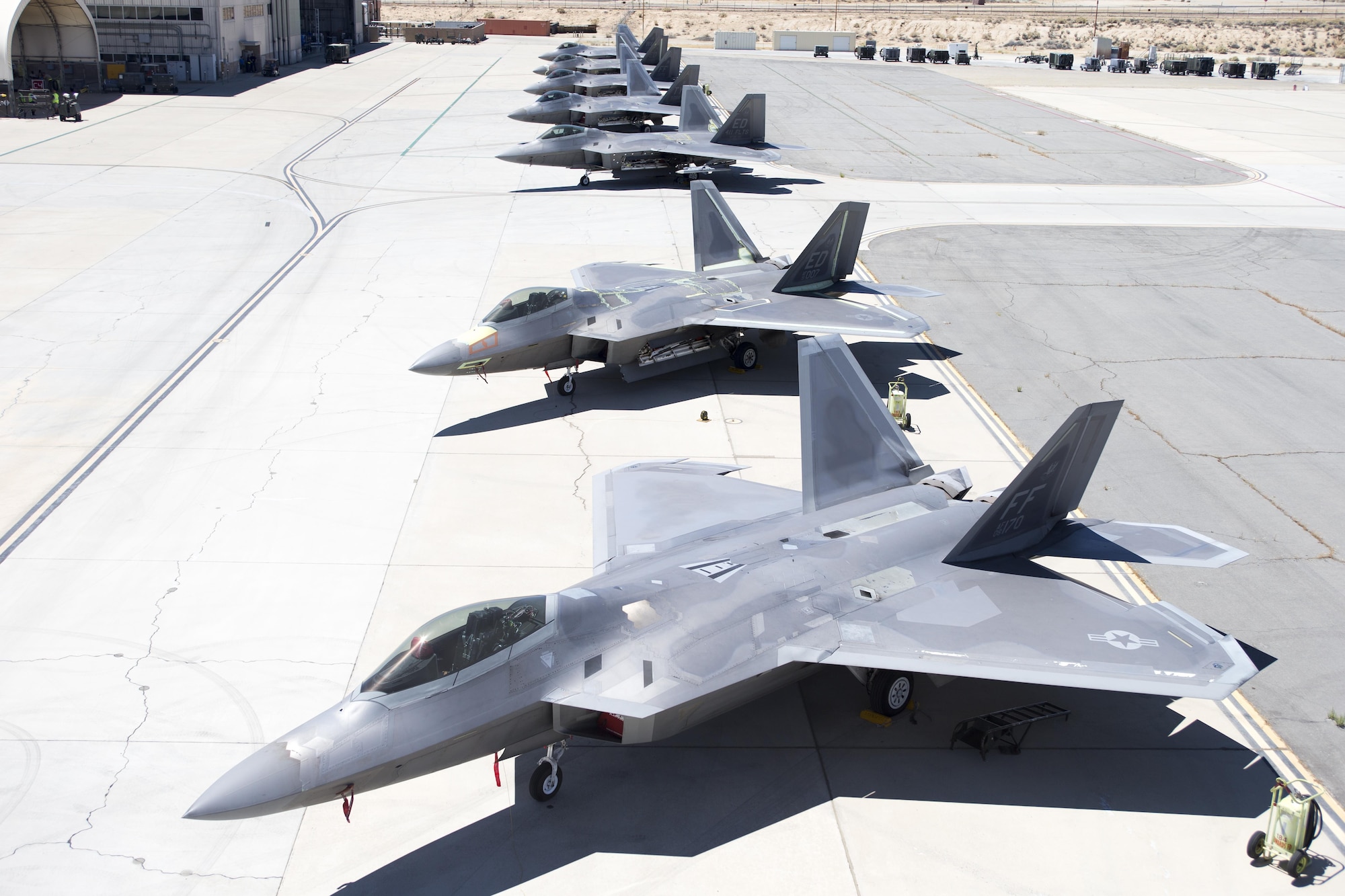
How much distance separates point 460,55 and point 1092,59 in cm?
5100

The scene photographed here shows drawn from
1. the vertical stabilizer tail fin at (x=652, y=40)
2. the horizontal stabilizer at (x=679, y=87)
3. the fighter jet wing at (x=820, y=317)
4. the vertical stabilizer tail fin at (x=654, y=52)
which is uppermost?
the vertical stabilizer tail fin at (x=652, y=40)

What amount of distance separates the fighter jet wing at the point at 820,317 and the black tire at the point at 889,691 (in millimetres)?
9628

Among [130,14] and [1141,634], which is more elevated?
[130,14]

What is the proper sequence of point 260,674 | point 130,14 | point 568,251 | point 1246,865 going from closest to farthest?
point 1246,865 < point 260,674 < point 568,251 < point 130,14

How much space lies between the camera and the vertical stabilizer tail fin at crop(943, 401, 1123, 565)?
1212cm

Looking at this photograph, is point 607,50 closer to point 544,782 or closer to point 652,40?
point 652,40

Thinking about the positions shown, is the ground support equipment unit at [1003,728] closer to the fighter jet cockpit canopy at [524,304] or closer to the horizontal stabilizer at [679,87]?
the fighter jet cockpit canopy at [524,304]

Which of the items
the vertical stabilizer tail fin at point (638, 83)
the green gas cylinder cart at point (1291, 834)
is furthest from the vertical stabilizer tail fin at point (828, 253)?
the vertical stabilizer tail fin at point (638, 83)

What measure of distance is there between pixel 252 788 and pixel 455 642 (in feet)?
6.63

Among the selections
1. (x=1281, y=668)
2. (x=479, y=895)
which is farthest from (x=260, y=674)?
(x=1281, y=668)

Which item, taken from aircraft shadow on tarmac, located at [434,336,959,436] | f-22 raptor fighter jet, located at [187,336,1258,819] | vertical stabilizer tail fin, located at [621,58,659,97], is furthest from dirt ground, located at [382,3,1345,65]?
f-22 raptor fighter jet, located at [187,336,1258,819]

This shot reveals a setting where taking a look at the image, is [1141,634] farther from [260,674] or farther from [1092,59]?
[1092,59]

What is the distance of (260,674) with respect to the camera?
11867mm

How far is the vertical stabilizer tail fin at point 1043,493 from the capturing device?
39.8ft
